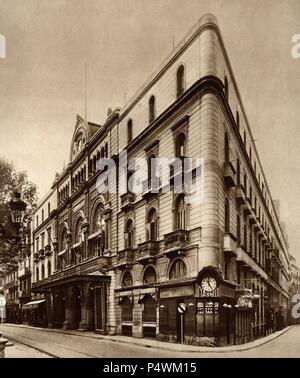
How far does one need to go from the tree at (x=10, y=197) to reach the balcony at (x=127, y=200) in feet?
8.79

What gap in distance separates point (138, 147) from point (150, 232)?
8.62 ft

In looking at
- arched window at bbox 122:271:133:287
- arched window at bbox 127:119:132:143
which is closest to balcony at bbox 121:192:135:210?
arched window at bbox 127:119:132:143

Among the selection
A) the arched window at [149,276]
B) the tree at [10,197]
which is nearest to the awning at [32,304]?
the tree at [10,197]

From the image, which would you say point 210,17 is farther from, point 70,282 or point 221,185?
point 70,282

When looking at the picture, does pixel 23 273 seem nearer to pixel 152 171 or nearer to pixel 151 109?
pixel 152 171

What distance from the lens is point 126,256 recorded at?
53.0 ft

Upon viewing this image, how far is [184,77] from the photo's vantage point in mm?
14633

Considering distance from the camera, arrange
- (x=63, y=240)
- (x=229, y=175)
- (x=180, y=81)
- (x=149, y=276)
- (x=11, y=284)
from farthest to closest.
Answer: (x=63, y=240), (x=11, y=284), (x=149, y=276), (x=180, y=81), (x=229, y=175)

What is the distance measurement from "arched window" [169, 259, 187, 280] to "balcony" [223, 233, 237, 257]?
1.32 meters

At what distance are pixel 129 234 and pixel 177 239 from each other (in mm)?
2489

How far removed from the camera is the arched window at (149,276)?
50.8 ft

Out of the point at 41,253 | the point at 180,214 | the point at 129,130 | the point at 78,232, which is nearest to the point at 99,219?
the point at 78,232

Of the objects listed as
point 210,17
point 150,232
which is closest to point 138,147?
point 150,232

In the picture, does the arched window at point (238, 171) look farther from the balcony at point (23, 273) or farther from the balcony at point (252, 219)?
the balcony at point (23, 273)
